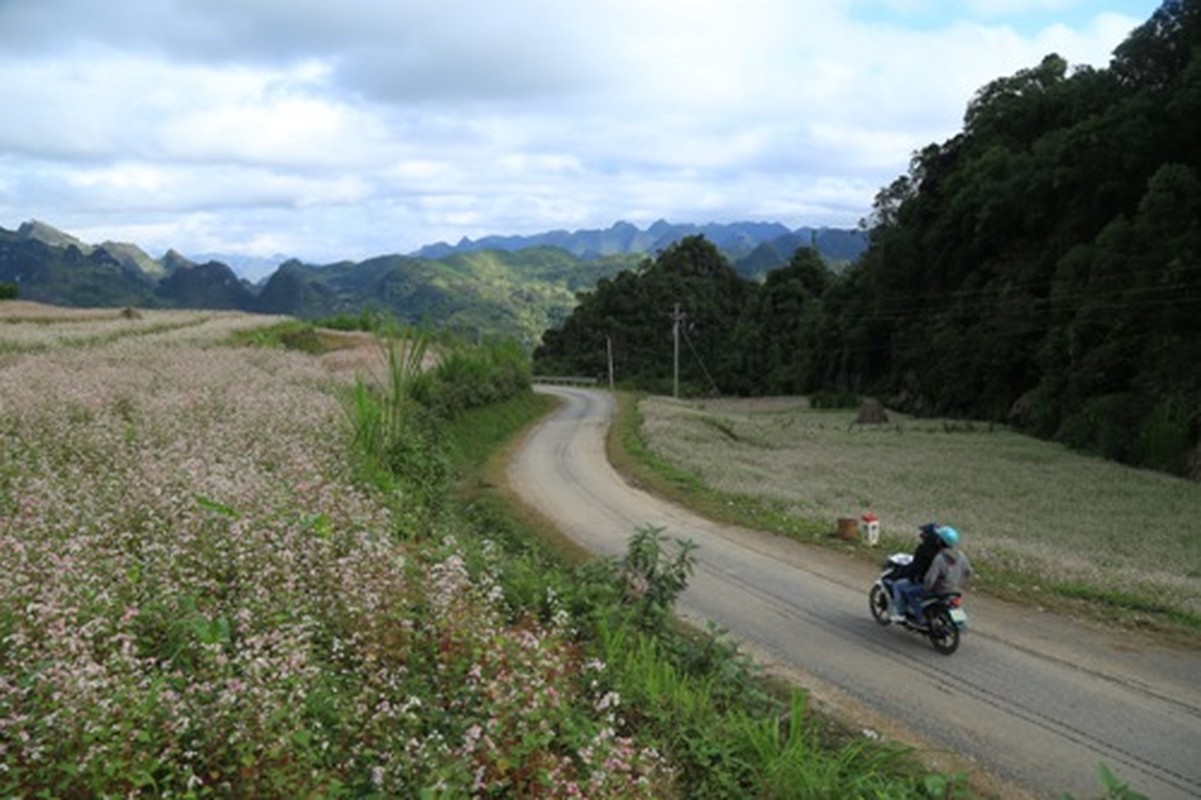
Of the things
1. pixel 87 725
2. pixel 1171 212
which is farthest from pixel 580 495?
pixel 1171 212

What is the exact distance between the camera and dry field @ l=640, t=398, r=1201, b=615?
20578mm

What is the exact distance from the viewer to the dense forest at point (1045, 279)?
50375mm

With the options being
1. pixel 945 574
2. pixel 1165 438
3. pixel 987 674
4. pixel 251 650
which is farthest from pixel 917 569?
pixel 1165 438

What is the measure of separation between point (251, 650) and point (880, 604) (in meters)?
11.7

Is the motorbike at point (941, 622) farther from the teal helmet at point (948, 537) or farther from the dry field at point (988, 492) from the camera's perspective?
the dry field at point (988, 492)

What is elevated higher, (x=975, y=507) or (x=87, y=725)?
(x=87, y=725)

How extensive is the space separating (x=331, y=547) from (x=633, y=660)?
3924 mm

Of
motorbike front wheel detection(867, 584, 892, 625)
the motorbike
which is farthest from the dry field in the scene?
the motorbike

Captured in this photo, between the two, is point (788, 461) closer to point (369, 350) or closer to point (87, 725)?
point (369, 350)

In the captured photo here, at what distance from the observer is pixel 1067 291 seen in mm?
61281

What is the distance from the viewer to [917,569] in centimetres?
1493

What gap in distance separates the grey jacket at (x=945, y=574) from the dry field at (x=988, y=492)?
476 centimetres

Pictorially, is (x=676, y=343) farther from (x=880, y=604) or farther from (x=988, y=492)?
(x=880, y=604)

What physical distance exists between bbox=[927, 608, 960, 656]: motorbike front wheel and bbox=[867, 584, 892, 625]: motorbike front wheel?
3.66 feet
